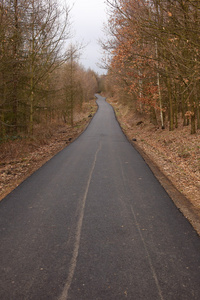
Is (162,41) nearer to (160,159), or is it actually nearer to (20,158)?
(160,159)

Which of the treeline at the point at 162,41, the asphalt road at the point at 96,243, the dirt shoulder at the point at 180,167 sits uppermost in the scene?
the treeline at the point at 162,41

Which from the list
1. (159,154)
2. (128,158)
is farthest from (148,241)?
(159,154)

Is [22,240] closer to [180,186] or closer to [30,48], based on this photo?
[180,186]

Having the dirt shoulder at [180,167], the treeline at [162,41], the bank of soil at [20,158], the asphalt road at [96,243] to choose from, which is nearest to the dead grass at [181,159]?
the dirt shoulder at [180,167]

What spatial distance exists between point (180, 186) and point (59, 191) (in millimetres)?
4432

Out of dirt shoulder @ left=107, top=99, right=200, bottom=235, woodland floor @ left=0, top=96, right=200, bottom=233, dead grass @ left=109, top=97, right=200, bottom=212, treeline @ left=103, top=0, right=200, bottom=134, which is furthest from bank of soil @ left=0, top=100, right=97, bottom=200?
treeline @ left=103, top=0, right=200, bottom=134

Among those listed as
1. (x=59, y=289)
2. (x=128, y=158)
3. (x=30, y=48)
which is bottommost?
(x=59, y=289)

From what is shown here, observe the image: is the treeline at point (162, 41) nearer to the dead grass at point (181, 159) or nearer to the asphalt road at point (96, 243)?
the dead grass at point (181, 159)

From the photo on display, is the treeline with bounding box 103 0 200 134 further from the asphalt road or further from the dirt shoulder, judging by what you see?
the asphalt road

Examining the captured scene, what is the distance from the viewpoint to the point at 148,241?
4.65 metres

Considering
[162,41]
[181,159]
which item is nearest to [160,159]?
[181,159]

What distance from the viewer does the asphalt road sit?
3461 millimetres

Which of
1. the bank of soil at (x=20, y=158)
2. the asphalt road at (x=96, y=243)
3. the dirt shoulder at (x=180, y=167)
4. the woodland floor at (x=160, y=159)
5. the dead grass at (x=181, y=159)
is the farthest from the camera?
the bank of soil at (x=20, y=158)

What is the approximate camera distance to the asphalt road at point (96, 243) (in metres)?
3.46
